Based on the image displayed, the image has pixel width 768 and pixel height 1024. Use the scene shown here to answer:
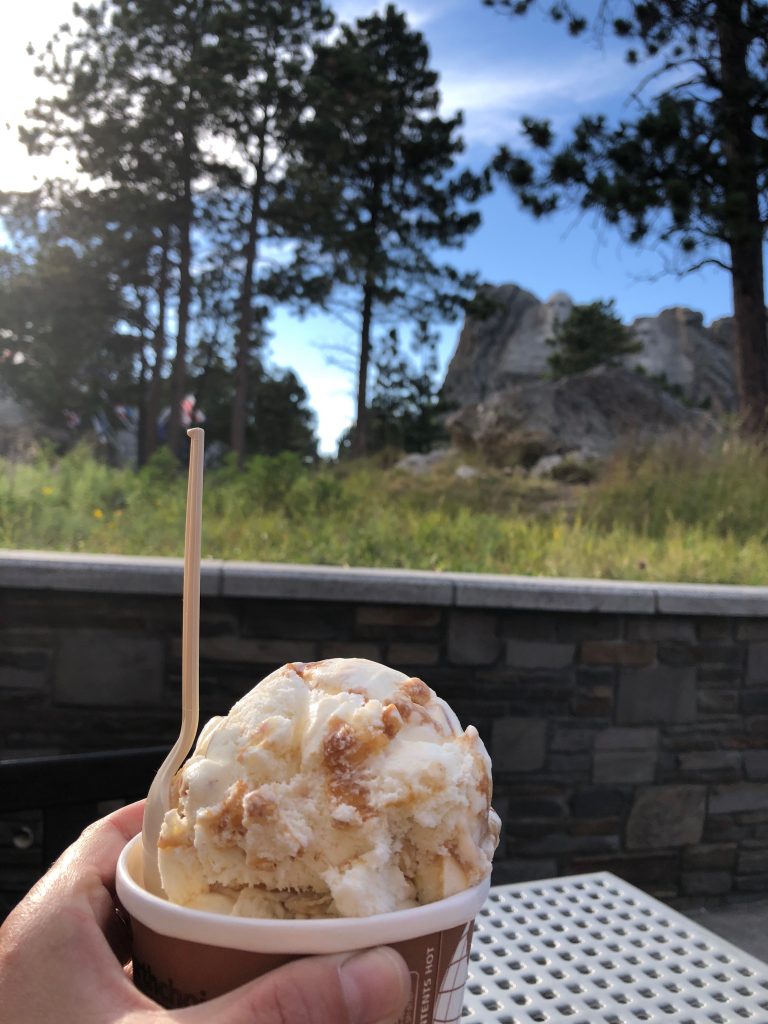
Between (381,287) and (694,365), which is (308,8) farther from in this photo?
(694,365)

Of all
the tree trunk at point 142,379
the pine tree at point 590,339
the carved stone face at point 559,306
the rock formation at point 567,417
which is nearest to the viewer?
the rock formation at point 567,417

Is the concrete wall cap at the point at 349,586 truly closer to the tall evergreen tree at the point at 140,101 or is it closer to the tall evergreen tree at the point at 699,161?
the tall evergreen tree at the point at 699,161

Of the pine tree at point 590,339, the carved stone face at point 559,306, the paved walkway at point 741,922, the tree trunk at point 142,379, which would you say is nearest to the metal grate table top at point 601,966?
the paved walkway at point 741,922

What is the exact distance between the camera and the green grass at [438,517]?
4.41 m

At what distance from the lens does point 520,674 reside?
10.9 feet

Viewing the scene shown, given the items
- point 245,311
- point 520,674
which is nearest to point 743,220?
point 520,674

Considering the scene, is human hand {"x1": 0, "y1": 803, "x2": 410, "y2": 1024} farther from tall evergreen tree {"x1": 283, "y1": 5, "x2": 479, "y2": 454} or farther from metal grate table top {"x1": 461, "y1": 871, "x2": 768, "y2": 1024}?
tall evergreen tree {"x1": 283, "y1": 5, "x2": 479, "y2": 454}

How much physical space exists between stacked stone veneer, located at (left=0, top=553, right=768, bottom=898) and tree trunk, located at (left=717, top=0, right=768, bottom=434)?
5.43 m

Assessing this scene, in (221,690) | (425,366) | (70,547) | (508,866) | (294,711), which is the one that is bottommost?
(508,866)

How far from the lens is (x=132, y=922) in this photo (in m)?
0.74

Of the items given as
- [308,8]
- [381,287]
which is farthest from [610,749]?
[308,8]

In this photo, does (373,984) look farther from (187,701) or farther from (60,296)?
(60,296)

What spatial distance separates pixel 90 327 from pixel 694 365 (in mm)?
27716

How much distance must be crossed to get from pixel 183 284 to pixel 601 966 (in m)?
18.1
